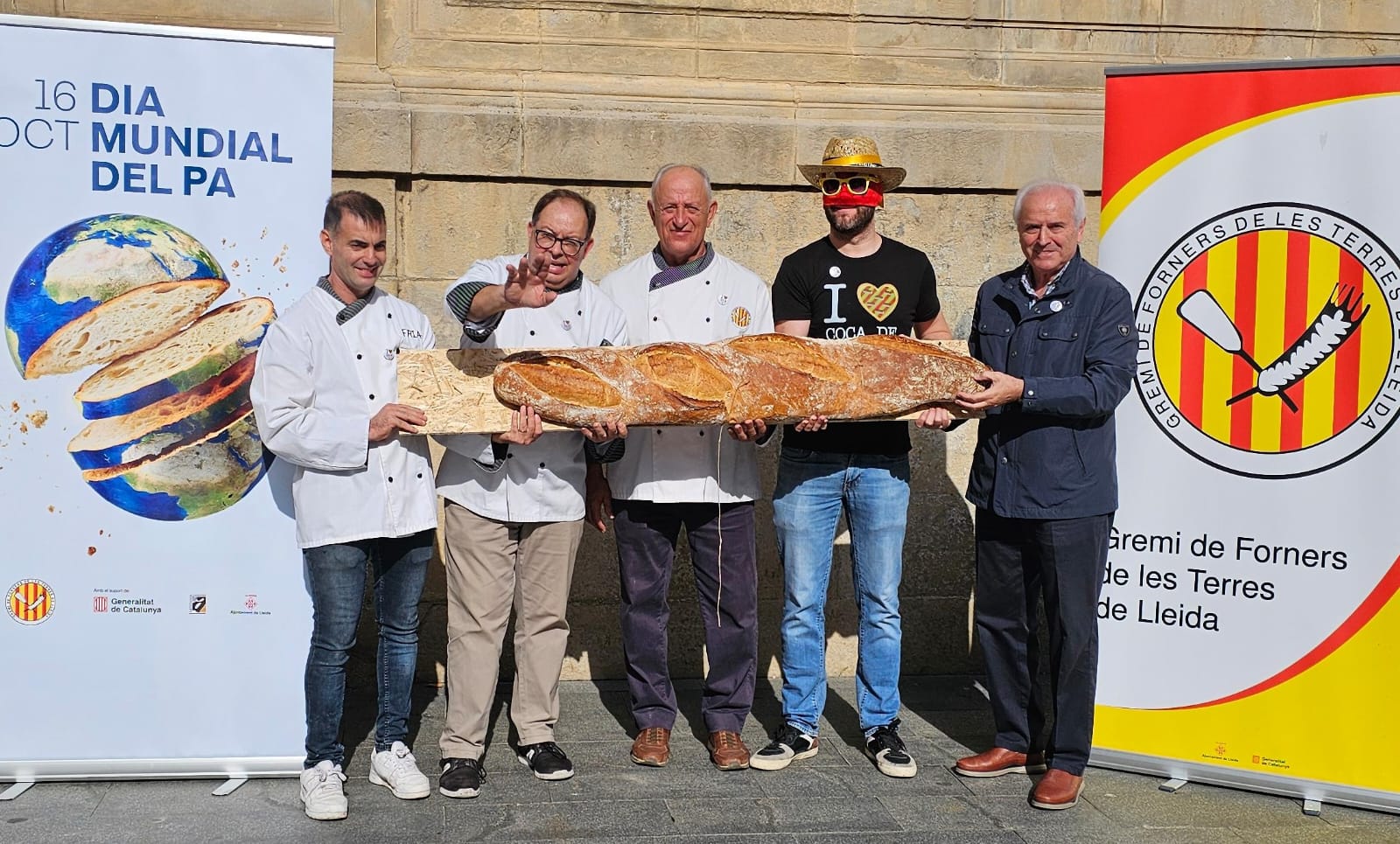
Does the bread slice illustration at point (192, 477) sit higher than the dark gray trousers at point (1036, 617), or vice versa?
the bread slice illustration at point (192, 477)

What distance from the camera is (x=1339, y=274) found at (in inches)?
174

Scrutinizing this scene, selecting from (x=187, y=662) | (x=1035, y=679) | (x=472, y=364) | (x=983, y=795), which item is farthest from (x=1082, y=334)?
(x=187, y=662)

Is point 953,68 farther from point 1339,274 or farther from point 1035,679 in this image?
point 1035,679

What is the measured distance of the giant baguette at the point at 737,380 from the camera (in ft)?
13.6

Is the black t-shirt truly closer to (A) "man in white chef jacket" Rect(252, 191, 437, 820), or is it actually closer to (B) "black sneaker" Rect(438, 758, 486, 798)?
(A) "man in white chef jacket" Rect(252, 191, 437, 820)

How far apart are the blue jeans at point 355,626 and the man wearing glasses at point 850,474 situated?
132 centimetres

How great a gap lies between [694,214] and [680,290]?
283 mm

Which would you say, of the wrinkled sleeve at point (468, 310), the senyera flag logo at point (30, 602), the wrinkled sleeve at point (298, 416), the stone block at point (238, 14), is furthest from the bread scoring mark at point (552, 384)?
the stone block at point (238, 14)

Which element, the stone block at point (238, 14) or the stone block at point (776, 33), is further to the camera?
the stone block at point (776, 33)

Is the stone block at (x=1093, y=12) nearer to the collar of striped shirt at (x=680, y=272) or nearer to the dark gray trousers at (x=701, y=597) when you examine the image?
the collar of striped shirt at (x=680, y=272)

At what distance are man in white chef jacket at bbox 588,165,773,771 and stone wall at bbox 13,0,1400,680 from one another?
1135 mm

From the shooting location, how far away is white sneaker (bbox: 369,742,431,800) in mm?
4320

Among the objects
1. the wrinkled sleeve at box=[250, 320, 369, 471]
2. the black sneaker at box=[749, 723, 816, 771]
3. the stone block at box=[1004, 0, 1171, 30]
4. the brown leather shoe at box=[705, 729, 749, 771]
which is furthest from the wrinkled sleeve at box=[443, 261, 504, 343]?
the stone block at box=[1004, 0, 1171, 30]

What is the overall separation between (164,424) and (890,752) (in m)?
2.77
